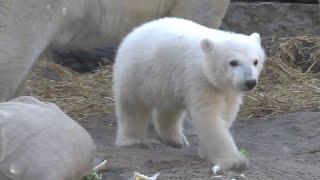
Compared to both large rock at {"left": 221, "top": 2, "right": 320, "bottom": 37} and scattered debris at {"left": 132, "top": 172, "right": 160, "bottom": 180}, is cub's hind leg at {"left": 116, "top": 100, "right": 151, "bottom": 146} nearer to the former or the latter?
scattered debris at {"left": 132, "top": 172, "right": 160, "bottom": 180}

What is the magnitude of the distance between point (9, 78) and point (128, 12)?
84 centimetres

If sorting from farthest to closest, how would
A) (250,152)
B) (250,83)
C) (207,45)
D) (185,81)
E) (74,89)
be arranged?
(74,89) → (250,152) → (185,81) → (207,45) → (250,83)

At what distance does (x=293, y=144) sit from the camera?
183 inches

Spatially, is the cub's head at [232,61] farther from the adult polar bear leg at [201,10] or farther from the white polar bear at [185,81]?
the adult polar bear leg at [201,10]

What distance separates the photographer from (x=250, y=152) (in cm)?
448

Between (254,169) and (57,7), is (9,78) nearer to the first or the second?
(57,7)

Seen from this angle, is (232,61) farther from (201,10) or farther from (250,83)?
(201,10)

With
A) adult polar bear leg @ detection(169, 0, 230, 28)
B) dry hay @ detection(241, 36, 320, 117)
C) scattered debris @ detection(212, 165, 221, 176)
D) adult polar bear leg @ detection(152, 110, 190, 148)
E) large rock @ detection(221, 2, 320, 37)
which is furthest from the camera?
large rock @ detection(221, 2, 320, 37)

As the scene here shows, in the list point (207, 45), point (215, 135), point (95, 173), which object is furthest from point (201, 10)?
point (95, 173)

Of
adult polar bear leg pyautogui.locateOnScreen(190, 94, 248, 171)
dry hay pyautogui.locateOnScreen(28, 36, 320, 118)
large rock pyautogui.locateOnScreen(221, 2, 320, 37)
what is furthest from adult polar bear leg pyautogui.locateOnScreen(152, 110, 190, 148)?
large rock pyautogui.locateOnScreen(221, 2, 320, 37)

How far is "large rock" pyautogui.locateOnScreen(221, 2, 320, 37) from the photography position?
7520 millimetres

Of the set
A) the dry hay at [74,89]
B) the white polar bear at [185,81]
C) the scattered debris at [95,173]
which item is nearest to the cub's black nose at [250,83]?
the white polar bear at [185,81]

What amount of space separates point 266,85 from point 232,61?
238cm

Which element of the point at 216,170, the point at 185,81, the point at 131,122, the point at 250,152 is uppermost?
the point at 185,81
